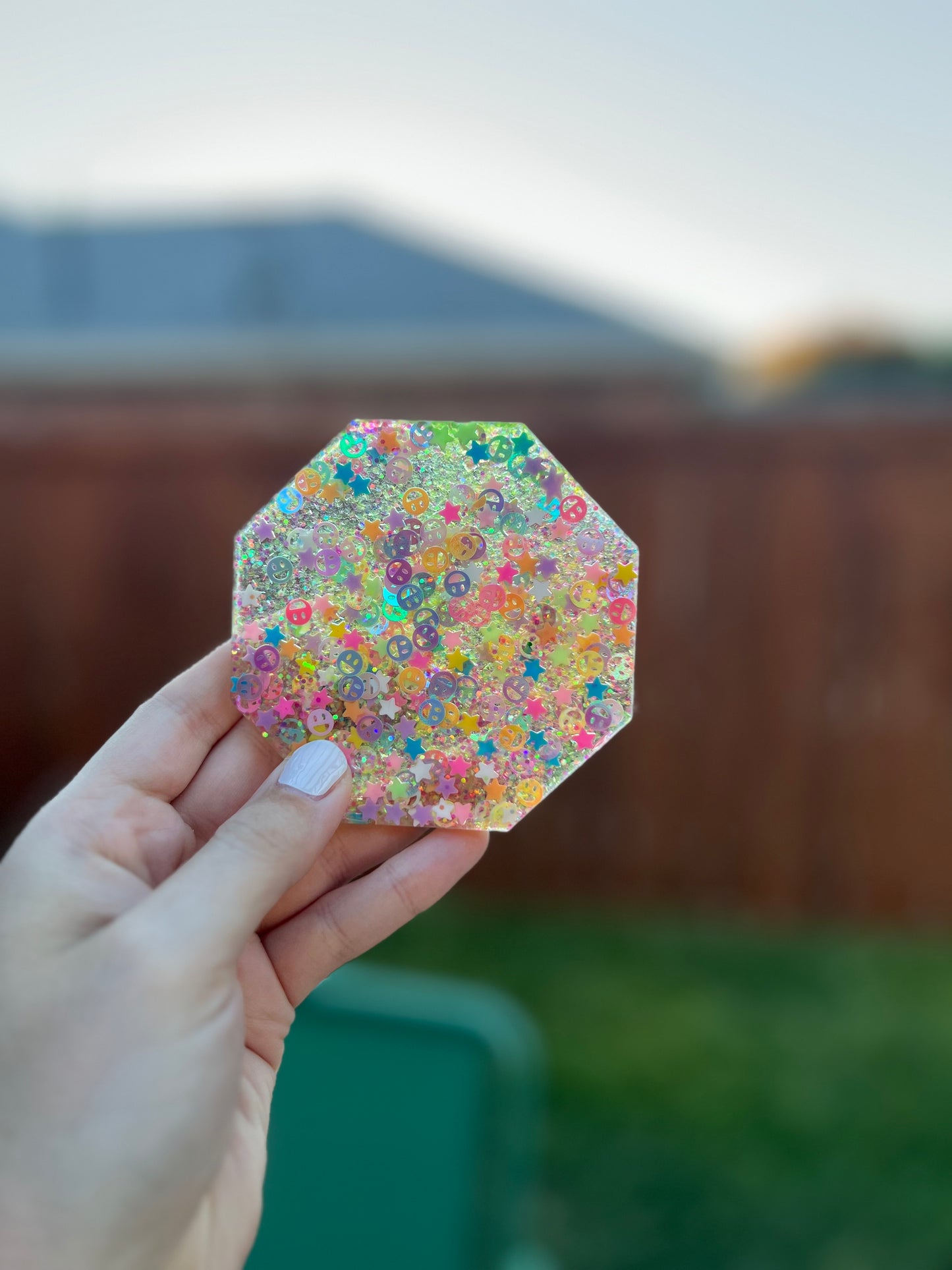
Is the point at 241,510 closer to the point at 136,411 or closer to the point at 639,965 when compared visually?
the point at 136,411

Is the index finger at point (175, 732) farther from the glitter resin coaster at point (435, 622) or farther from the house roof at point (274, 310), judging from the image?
the house roof at point (274, 310)

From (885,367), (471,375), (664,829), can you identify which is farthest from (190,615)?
(885,367)

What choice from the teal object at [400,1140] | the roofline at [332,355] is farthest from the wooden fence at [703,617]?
the teal object at [400,1140]

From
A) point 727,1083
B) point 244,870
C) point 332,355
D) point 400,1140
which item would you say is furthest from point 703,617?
point 332,355

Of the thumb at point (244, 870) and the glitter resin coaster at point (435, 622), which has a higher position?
the glitter resin coaster at point (435, 622)

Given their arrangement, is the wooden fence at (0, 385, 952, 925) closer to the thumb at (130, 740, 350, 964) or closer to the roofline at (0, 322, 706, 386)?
the roofline at (0, 322, 706, 386)
